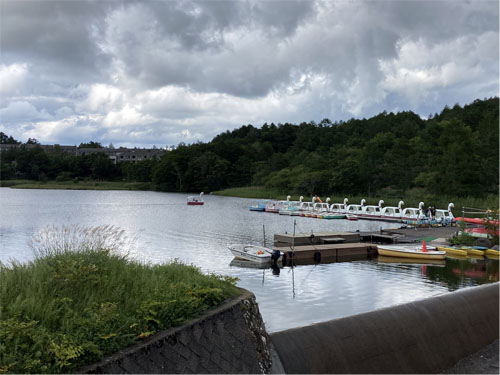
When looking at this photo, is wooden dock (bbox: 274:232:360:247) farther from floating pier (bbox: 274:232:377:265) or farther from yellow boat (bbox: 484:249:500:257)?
yellow boat (bbox: 484:249:500:257)

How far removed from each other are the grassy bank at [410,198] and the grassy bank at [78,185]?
2850 cm

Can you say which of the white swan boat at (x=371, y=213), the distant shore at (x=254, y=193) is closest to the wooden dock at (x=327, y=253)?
the distant shore at (x=254, y=193)

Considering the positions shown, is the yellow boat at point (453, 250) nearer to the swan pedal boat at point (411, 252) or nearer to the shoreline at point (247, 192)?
the swan pedal boat at point (411, 252)

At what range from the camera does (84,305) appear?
618 centimetres

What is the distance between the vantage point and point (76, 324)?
5.65 m

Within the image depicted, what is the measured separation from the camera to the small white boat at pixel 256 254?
80.6 feet

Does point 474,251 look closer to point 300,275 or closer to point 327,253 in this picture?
point 327,253

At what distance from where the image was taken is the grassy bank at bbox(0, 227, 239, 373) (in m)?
5.09

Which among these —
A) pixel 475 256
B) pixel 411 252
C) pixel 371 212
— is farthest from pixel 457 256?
pixel 371 212

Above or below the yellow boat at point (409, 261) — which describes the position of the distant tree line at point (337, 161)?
above

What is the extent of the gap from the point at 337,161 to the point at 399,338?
256 feet

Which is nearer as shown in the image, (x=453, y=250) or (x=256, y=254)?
(x=256, y=254)

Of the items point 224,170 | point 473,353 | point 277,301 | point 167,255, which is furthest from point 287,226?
point 224,170

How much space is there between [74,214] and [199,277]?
48250mm
